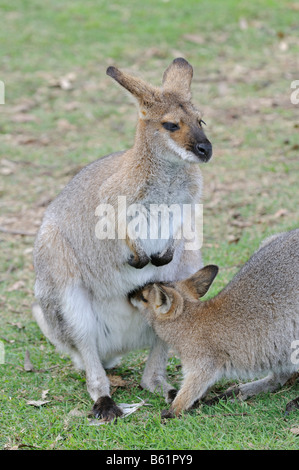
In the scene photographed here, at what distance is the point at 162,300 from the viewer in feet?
12.6

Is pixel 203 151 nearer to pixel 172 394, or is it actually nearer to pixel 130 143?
pixel 172 394

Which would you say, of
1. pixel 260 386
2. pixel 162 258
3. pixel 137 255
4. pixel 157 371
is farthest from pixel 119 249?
pixel 260 386

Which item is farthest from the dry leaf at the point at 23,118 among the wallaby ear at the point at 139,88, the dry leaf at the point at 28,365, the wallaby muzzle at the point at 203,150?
the wallaby muzzle at the point at 203,150

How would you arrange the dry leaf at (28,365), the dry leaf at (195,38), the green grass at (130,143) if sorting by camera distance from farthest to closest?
the dry leaf at (195,38), the dry leaf at (28,365), the green grass at (130,143)

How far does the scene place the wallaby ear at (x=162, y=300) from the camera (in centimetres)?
381

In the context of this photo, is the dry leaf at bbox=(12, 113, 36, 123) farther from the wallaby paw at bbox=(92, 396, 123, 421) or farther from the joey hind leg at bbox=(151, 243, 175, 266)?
the wallaby paw at bbox=(92, 396, 123, 421)

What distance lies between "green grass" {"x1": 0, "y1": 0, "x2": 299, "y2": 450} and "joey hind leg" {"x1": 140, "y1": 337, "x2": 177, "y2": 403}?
0.08m

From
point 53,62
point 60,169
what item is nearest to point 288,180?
point 60,169

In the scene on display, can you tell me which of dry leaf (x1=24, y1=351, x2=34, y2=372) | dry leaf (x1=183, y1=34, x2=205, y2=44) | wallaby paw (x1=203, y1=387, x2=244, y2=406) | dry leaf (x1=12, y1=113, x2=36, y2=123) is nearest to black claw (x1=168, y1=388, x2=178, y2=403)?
wallaby paw (x1=203, y1=387, x2=244, y2=406)

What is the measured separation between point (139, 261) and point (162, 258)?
14 cm

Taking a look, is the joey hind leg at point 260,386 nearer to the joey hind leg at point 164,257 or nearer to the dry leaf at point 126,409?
the dry leaf at point 126,409

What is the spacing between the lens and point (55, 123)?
8875 millimetres

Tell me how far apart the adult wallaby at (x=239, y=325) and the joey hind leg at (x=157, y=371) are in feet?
0.99

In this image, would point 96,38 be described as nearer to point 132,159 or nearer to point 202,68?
point 202,68
